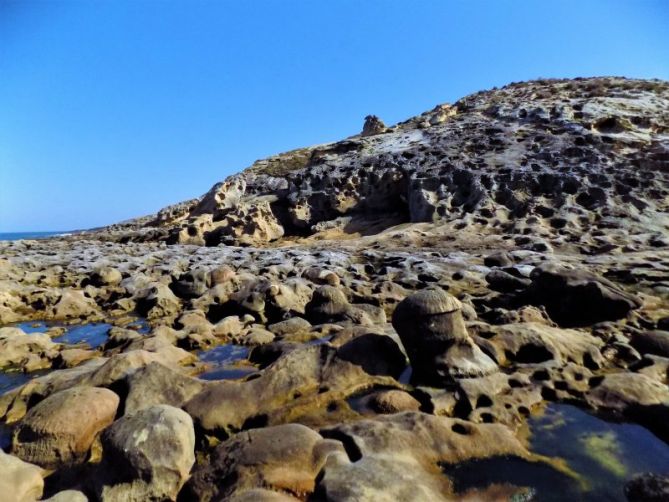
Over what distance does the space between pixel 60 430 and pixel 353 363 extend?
4078mm

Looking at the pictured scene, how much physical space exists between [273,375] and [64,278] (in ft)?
46.1

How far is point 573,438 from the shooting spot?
202 inches

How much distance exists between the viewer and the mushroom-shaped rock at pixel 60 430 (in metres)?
5.01

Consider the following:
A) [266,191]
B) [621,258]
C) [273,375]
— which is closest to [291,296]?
[273,375]

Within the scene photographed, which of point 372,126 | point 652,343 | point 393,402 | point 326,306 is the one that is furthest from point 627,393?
point 372,126

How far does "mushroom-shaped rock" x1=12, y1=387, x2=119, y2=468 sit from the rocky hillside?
1809 centimetres

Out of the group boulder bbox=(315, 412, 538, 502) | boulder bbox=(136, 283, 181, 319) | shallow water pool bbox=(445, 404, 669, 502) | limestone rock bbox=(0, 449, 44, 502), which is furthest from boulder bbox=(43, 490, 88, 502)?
boulder bbox=(136, 283, 181, 319)

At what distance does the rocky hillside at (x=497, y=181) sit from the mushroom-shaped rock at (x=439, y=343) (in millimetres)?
13786

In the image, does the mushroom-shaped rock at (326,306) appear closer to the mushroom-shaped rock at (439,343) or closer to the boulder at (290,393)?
the boulder at (290,393)

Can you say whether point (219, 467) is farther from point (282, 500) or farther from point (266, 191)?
point (266, 191)

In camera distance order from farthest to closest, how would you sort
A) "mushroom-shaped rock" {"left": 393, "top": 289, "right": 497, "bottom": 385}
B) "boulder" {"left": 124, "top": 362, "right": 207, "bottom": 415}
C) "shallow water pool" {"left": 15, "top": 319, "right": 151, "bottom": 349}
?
"shallow water pool" {"left": 15, "top": 319, "right": 151, "bottom": 349} → "mushroom-shaped rock" {"left": 393, "top": 289, "right": 497, "bottom": 385} → "boulder" {"left": 124, "top": 362, "right": 207, "bottom": 415}

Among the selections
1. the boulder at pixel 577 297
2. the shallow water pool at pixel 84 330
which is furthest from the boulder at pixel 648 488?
the shallow water pool at pixel 84 330

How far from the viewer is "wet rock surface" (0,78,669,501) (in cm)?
426

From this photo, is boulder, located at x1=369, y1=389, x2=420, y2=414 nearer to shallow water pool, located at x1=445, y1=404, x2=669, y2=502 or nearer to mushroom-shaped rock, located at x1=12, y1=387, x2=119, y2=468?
shallow water pool, located at x1=445, y1=404, x2=669, y2=502
